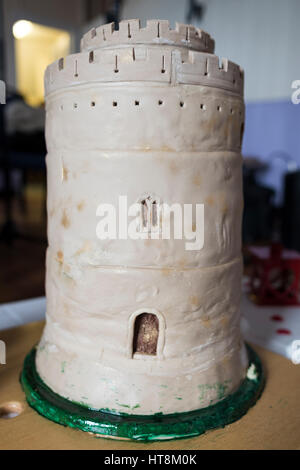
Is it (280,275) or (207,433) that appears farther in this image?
(280,275)

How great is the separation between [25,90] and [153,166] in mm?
4813

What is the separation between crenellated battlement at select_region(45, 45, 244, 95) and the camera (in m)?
1.18

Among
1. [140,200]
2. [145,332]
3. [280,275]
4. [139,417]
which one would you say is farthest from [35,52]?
[139,417]

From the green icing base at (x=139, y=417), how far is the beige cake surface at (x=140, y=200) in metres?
0.03

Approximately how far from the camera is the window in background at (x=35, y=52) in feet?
10.6

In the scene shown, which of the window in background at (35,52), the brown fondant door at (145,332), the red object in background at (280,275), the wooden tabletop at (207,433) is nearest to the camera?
the wooden tabletop at (207,433)

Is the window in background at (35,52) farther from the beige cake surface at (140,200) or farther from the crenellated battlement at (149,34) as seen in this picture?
the beige cake surface at (140,200)

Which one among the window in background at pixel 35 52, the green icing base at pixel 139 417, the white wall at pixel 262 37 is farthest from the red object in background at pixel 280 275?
the white wall at pixel 262 37

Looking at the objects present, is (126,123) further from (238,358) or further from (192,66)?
(238,358)

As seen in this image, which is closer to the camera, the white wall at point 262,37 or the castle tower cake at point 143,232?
the castle tower cake at point 143,232

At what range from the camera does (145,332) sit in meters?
1.30

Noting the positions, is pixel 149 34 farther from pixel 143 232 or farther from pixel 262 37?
pixel 262 37

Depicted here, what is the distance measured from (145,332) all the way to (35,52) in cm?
407
